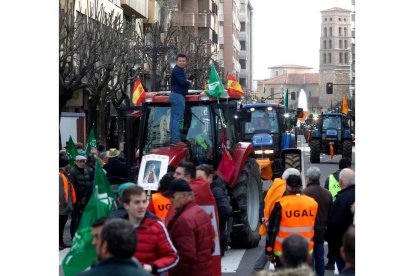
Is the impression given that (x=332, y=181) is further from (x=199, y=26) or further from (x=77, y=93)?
(x=199, y=26)

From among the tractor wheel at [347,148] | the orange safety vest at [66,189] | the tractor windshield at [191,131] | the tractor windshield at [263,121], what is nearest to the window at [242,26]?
the tractor wheel at [347,148]

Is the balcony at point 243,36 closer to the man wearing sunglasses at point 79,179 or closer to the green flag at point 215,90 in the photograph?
the man wearing sunglasses at point 79,179

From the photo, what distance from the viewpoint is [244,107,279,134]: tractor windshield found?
1407 inches

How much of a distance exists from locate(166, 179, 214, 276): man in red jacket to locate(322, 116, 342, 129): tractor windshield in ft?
144

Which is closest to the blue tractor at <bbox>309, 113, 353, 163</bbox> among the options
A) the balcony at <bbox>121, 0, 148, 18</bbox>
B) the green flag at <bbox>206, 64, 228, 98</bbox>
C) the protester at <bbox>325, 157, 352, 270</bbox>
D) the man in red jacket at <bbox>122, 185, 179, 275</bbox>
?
the balcony at <bbox>121, 0, 148, 18</bbox>

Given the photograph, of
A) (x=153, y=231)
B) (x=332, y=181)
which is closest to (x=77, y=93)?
(x=332, y=181)

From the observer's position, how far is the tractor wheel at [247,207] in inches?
701

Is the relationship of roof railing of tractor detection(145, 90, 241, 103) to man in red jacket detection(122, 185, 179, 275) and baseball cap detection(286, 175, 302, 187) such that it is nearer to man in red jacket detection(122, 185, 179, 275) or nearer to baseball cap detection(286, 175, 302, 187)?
baseball cap detection(286, 175, 302, 187)

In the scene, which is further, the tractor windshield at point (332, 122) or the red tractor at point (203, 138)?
the tractor windshield at point (332, 122)

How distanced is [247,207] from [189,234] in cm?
914

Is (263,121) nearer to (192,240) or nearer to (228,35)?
(192,240)

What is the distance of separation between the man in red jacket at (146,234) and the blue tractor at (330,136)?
142 feet
